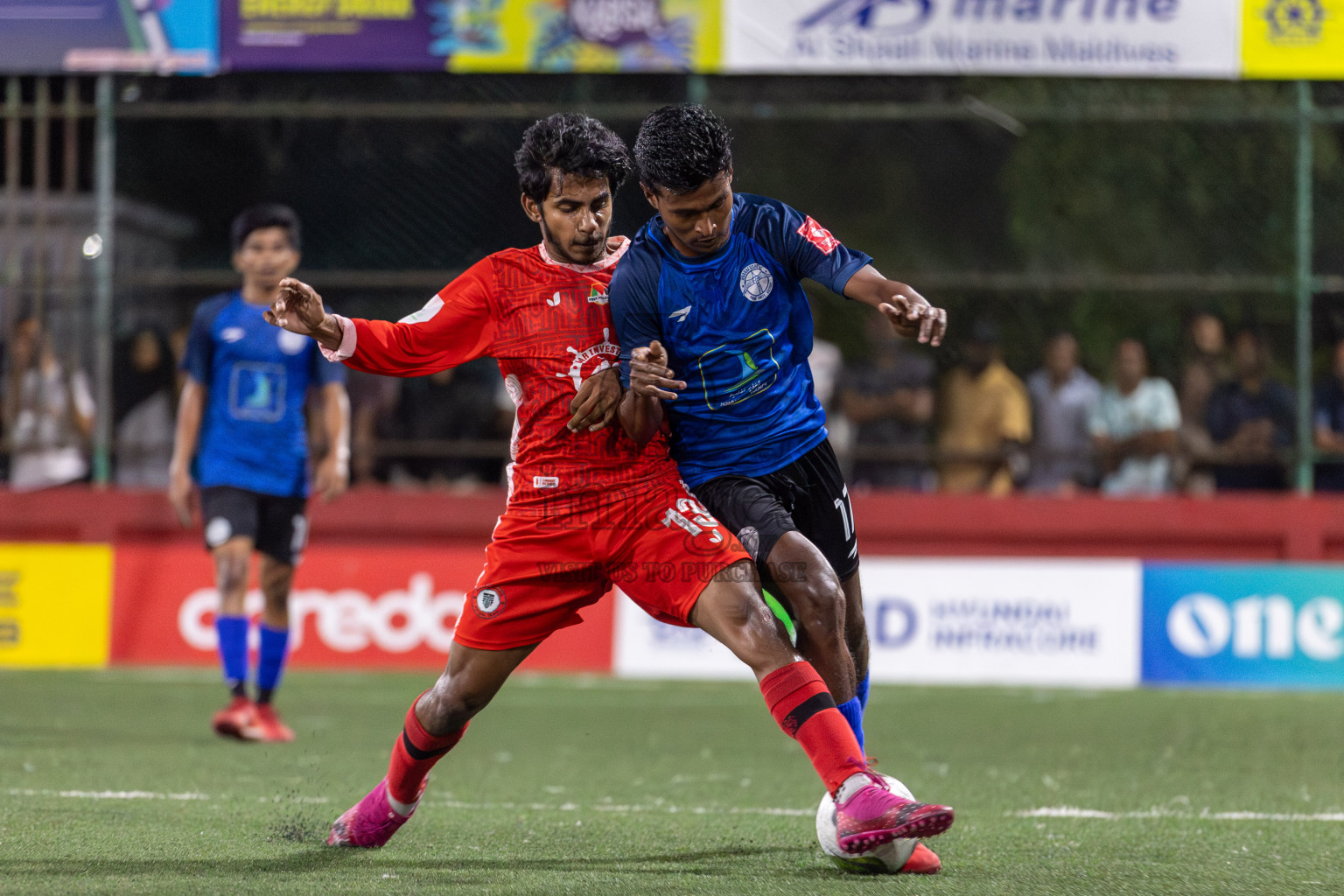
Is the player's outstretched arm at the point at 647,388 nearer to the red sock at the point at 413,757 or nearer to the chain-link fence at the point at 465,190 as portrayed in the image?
the red sock at the point at 413,757

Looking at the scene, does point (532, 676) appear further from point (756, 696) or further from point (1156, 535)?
point (1156, 535)

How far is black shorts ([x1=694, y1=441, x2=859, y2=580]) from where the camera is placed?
14.0ft

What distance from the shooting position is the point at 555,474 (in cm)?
425

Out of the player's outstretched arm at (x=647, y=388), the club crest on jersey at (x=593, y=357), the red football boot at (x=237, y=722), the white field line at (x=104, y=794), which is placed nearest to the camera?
the player's outstretched arm at (x=647, y=388)

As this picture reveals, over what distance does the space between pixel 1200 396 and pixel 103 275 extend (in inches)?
303

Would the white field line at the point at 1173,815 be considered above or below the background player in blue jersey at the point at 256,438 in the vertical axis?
below

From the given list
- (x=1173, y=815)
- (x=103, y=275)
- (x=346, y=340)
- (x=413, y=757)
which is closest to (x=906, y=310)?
(x=346, y=340)

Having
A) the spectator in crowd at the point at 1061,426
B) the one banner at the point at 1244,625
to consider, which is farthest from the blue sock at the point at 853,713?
the spectator in crowd at the point at 1061,426

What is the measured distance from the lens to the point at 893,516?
35.7 feet

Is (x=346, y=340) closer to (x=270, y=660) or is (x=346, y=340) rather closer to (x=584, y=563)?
(x=584, y=563)

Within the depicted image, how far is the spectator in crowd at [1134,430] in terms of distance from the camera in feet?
36.4

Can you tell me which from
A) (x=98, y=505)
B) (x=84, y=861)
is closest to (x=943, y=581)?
(x=98, y=505)

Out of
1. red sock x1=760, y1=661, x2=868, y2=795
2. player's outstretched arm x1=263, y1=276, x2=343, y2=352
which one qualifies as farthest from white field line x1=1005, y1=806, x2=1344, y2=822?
player's outstretched arm x1=263, y1=276, x2=343, y2=352

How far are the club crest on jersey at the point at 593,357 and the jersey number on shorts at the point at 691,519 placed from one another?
1.35ft
